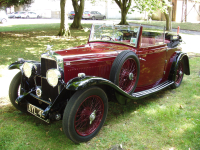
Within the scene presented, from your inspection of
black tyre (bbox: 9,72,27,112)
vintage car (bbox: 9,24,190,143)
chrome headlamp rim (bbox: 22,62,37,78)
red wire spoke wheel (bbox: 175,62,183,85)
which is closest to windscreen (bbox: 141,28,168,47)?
vintage car (bbox: 9,24,190,143)

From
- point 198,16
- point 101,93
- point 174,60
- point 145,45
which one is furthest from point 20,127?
point 198,16

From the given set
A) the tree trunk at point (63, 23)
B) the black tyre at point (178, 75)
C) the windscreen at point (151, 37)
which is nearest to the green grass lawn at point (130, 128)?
the black tyre at point (178, 75)

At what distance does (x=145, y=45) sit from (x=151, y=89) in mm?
962

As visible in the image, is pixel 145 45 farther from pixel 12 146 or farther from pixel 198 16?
pixel 198 16

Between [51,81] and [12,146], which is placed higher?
[51,81]

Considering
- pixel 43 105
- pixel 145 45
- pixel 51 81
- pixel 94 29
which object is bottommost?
pixel 43 105

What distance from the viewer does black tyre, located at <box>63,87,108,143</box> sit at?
258 cm

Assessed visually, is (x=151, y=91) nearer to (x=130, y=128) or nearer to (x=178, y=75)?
(x=130, y=128)

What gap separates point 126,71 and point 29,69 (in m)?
1.75

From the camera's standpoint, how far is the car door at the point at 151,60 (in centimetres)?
396

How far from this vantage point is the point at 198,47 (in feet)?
36.0

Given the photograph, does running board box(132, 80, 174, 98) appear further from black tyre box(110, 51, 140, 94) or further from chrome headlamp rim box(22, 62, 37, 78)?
chrome headlamp rim box(22, 62, 37, 78)

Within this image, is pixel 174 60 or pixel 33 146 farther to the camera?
pixel 174 60

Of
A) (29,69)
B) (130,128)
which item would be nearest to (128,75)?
(130,128)
